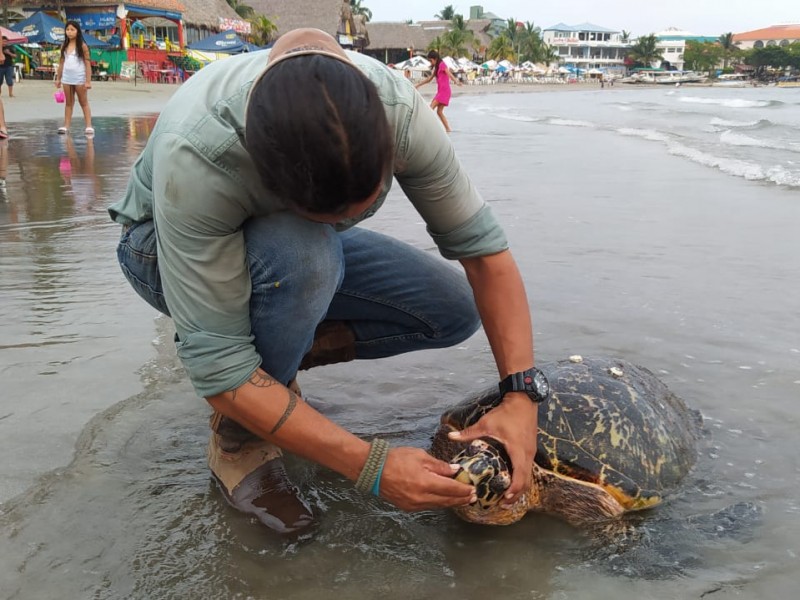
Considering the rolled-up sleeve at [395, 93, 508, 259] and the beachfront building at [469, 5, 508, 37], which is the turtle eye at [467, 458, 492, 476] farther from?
the beachfront building at [469, 5, 508, 37]

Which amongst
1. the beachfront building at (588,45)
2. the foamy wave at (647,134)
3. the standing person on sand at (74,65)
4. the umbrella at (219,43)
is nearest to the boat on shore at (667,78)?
the beachfront building at (588,45)

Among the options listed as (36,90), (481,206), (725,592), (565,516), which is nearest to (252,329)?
(481,206)

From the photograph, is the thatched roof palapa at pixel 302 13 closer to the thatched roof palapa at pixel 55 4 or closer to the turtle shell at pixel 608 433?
the thatched roof palapa at pixel 55 4

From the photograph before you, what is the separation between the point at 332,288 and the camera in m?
1.90

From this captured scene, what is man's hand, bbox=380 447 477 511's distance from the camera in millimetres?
1582

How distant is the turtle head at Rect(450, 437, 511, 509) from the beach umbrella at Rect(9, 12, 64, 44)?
2829 cm

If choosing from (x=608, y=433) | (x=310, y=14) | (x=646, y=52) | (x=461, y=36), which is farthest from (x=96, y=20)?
(x=646, y=52)

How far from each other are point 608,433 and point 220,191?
134 cm

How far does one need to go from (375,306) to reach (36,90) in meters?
21.5

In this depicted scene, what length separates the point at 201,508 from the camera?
1966mm

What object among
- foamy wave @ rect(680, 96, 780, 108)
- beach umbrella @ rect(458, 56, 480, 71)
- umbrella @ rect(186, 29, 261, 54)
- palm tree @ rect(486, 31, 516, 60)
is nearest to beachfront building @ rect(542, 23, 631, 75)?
palm tree @ rect(486, 31, 516, 60)

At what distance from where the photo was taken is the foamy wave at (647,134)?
12.9m

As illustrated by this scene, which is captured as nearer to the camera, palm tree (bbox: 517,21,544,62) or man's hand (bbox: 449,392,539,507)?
man's hand (bbox: 449,392,539,507)

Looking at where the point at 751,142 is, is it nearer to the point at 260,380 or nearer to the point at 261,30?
the point at 260,380
